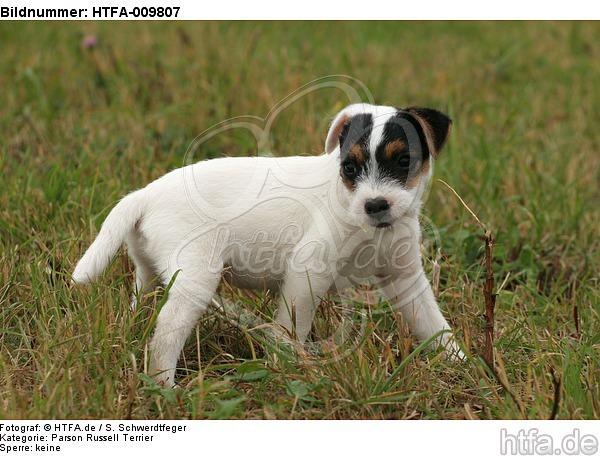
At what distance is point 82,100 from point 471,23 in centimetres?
634

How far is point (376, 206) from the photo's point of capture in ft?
13.4

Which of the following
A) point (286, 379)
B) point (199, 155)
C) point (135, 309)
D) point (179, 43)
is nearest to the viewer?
point (286, 379)

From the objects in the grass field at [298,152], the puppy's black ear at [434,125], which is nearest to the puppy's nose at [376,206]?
the puppy's black ear at [434,125]

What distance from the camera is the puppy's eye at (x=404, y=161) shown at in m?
4.19

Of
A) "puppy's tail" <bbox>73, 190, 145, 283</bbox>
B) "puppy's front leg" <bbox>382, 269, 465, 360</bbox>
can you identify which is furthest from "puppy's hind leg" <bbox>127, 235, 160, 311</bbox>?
"puppy's front leg" <bbox>382, 269, 465, 360</bbox>

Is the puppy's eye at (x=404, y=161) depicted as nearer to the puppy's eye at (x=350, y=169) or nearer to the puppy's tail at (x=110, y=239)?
the puppy's eye at (x=350, y=169)

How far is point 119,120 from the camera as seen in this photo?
24.1 feet

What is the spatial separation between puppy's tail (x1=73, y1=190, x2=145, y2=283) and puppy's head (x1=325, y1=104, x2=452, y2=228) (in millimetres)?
1158

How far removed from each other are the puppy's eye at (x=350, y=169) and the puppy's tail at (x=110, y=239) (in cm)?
114

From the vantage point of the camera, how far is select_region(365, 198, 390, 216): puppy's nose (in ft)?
13.4

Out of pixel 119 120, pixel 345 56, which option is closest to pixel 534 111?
pixel 345 56

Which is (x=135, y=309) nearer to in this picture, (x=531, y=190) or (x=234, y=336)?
(x=234, y=336)

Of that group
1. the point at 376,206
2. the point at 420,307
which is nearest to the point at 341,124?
the point at 376,206

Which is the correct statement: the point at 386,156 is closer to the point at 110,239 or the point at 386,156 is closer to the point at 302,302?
the point at 302,302
